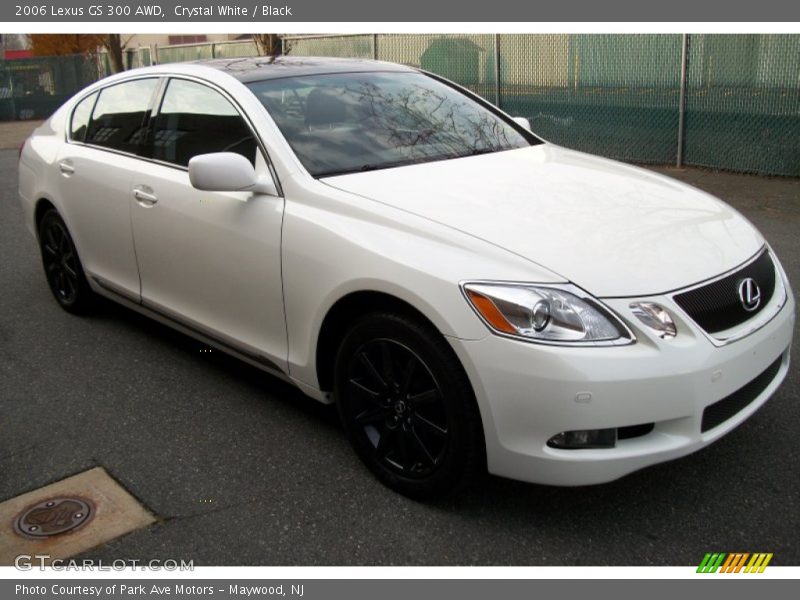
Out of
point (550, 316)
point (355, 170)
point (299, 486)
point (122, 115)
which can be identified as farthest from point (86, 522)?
point (122, 115)

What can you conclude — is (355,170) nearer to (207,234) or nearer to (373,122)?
(373,122)

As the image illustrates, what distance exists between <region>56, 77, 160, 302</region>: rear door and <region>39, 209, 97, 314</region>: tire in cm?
22

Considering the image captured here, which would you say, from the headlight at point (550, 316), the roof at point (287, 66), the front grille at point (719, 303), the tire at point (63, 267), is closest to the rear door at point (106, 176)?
the tire at point (63, 267)

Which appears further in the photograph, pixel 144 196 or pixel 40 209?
pixel 40 209

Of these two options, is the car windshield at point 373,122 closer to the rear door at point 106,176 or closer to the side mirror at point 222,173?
the side mirror at point 222,173

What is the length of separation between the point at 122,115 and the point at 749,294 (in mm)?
3588

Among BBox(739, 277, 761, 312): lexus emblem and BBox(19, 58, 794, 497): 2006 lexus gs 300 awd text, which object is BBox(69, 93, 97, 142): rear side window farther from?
BBox(739, 277, 761, 312): lexus emblem

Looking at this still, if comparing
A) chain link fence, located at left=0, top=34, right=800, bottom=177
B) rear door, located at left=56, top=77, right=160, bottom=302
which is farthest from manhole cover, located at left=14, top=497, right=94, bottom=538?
chain link fence, located at left=0, top=34, right=800, bottom=177

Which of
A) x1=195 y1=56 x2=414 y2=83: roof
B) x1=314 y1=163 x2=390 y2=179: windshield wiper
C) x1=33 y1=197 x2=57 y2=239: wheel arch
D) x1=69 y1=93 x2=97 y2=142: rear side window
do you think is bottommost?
x1=33 y1=197 x2=57 y2=239: wheel arch

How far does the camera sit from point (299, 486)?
3.62 metres

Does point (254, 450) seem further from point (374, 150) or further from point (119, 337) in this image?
point (119, 337)

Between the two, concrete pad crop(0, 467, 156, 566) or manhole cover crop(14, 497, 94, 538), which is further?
manhole cover crop(14, 497, 94, 538)

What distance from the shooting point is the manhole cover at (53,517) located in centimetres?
337

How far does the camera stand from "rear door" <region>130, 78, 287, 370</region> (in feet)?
12.7
